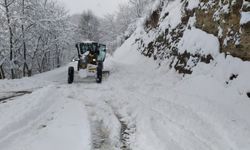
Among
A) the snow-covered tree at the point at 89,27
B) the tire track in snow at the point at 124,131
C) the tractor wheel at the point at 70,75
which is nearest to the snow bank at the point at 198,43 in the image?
the tire track in snow at the point at 124,131

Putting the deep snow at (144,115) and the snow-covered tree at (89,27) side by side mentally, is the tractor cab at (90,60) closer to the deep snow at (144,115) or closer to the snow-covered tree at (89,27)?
the deep snow at (144,115)

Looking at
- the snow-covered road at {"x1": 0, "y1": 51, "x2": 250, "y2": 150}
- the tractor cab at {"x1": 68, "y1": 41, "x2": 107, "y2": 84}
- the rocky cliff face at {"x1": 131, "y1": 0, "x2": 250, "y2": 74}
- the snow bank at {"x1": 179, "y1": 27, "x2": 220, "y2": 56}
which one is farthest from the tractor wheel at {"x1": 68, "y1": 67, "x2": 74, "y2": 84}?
the snow bank at {"x1": 179, "y1": 27, "x2": 220, "y2": 56}

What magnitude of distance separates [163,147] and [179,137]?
0.75 meters

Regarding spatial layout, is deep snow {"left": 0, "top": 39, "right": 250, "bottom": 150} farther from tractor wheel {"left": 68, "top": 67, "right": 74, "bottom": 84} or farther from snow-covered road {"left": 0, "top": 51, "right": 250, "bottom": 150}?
tractor wheel {"left": 68, "top": 67, "right": 74, "bottom": 84}

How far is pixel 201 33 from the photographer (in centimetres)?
1552

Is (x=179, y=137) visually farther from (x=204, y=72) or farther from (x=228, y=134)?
(x=204, y=72)

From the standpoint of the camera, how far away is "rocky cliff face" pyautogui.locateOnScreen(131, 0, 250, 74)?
481 inches

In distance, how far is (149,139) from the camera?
25.2 ft

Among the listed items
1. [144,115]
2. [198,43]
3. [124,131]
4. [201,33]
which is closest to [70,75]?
[198,43]

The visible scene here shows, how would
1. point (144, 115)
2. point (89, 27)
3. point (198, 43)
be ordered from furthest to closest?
1. point (89, 27)
2. point (198, 43)
3. point (144, 115)

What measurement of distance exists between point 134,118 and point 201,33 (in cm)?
709

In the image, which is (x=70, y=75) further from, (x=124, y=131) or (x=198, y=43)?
(x=124, y=131)

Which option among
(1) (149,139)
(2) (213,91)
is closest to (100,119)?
(1) (149,139)

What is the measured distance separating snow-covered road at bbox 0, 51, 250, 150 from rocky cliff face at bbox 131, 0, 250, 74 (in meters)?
1.06
